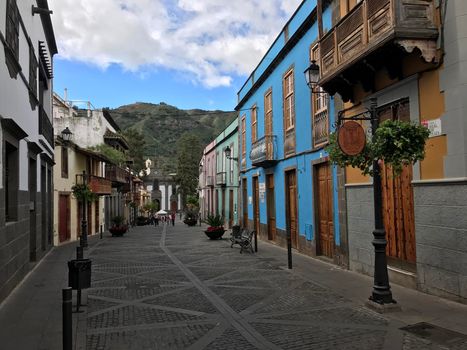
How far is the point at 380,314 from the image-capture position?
6.75 meters

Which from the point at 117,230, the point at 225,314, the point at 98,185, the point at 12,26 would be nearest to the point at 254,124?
the point at 98,185

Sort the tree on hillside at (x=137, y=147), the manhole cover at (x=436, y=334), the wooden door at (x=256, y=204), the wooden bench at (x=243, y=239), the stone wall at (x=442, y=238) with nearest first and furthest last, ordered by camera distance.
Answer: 1. the manhole cover at (x=436, y=334)
2. the stone wall at (x=442, y=238)
3. the wooden bench at (x=243, y=239)
4. the wooden door at (x=256, y=204)
5. the tree on hillside at (x=137, y=147)

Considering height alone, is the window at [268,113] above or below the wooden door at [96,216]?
above

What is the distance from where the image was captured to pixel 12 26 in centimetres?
881

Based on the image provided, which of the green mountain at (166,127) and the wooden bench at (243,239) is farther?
the green mountain at (166,127)

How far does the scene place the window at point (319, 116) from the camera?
12.6 metres

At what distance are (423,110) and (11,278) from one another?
8.41 m

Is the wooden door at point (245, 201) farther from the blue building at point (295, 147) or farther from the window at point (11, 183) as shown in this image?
the window at point (11, 183)

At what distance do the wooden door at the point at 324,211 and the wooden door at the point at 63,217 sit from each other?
1405cm

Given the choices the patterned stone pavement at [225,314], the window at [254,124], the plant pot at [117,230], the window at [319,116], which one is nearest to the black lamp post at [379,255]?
the patterned stone pavement at [225,314]

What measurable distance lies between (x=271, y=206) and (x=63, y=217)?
1087 cm

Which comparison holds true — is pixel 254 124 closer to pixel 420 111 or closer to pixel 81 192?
pixel 81 192

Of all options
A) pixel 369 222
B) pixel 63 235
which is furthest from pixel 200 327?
pixel 63 235

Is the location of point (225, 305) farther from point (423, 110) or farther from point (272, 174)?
point (272, 174)
